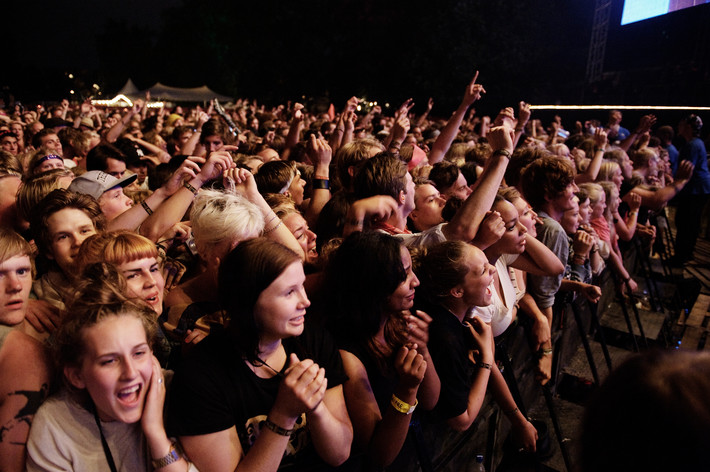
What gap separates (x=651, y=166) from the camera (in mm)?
7035

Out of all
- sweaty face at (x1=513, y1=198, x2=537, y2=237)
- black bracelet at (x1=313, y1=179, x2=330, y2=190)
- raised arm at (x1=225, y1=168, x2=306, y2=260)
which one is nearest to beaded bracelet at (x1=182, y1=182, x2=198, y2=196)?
raised arm at (x1=225, y1=168, x2=306, y2=260)

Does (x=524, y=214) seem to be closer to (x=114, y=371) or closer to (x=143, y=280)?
(x=143, y=280)

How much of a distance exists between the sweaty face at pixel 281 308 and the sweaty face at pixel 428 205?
1955 millimetres

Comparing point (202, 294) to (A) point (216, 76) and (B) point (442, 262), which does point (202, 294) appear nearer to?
(B) point (442, 262)

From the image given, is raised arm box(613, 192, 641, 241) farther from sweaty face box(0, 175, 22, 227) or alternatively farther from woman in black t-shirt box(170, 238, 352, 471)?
sweaty face box(0, 175, 22, 227)

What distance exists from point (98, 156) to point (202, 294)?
2.62 metres

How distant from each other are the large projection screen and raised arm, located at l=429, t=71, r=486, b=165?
1016cm

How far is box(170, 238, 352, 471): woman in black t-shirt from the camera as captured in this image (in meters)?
1.57

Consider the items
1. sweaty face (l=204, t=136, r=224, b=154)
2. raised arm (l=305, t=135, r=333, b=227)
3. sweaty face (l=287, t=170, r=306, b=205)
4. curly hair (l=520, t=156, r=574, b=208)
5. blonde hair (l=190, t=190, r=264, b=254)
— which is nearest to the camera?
blonde hair (l=190, t=190, r=264, b=254)

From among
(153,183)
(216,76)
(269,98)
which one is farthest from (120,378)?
(216,76)

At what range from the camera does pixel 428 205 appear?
11.7 feet

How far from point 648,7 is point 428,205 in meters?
13.3

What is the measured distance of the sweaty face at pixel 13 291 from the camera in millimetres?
1769

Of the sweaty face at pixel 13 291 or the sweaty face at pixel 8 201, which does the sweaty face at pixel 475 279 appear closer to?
the sweaty face at pixel 13 291
